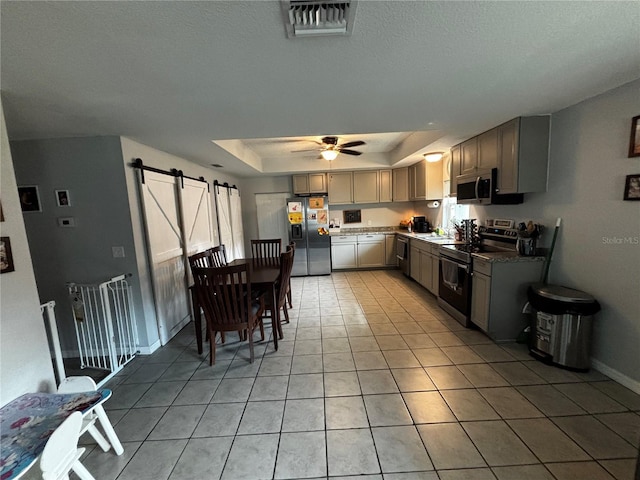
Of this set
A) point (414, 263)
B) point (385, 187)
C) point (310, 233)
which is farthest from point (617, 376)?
point (310, 233)

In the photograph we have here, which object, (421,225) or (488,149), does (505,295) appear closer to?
(488,149)

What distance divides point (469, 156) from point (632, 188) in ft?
5.69

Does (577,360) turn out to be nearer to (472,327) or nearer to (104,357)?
(472,327)

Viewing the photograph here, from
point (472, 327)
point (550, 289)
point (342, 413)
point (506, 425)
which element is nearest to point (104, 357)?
point (342, 413)

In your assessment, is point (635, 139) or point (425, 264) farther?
point (425, 264)

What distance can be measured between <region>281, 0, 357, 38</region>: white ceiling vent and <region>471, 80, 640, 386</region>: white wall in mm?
2340

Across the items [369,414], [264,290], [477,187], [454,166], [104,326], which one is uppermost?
[454,166]

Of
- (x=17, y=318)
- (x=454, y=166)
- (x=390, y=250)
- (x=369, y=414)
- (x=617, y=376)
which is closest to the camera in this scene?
(x=17, y=318)

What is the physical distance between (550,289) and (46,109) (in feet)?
14.4

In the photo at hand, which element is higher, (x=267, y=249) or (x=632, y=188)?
(x=632, y=188)

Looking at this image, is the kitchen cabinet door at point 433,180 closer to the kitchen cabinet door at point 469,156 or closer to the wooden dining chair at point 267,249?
the kitchen cabinet door at point 469,156

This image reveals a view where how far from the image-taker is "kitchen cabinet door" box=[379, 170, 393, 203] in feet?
19.5

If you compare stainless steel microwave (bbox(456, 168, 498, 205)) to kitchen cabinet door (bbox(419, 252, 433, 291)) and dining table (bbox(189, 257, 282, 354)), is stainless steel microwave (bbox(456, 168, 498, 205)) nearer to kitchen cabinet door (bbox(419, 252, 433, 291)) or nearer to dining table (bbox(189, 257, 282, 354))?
kitchen cabinet door (bbox(419, 252, 433, 291))

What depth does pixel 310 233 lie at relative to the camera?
19.0 ft
